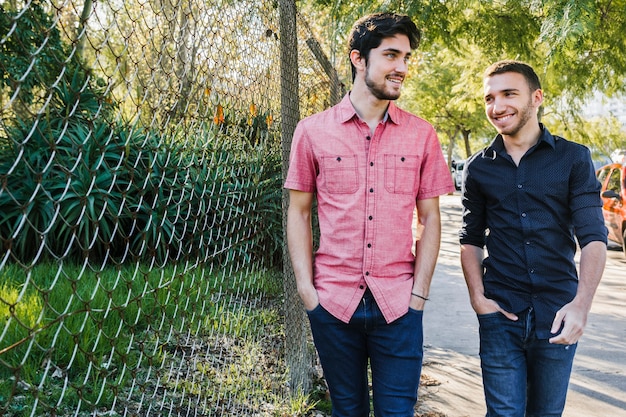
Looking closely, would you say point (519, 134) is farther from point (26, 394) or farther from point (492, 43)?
point (492, 43)

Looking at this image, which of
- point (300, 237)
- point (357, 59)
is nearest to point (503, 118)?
point (357, 59)

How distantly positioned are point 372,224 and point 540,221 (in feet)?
2.30

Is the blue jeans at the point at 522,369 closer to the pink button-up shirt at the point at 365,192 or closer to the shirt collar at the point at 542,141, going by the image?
the pink button-up shirt at the point at 365,192

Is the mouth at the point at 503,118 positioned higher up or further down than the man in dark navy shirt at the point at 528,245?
higher up

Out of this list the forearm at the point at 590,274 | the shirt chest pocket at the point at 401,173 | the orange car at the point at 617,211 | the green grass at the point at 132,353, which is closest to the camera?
the forearm at the point at 590,274

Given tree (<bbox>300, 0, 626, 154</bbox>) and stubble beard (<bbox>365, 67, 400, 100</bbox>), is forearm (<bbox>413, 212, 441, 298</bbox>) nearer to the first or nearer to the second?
stubble beard (<bbox>365, 67, 400, 100</bbox>)

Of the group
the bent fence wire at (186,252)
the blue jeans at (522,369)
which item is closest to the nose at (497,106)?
the blue jeans at (522,369)

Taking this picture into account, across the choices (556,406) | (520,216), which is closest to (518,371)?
(556,406)

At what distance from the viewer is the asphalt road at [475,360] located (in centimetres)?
437

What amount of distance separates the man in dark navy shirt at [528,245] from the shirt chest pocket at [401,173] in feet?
1.27

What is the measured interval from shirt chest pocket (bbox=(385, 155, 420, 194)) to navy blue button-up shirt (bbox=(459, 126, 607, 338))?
388 mm

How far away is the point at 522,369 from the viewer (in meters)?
2.71

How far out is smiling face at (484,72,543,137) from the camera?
272 centimetres

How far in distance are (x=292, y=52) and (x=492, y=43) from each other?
418 centimetres
